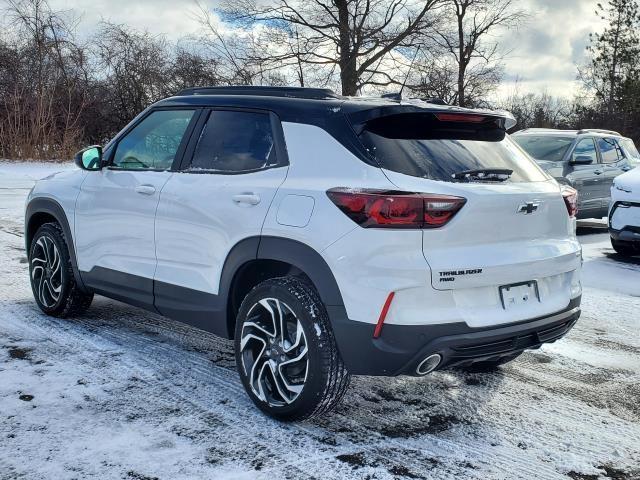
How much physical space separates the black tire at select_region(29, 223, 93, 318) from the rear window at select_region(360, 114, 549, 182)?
281cm

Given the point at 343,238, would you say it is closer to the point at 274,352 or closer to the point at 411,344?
the point at 411,344

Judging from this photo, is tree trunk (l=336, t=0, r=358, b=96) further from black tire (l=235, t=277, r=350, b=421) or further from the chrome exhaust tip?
the chrome exhaust tip

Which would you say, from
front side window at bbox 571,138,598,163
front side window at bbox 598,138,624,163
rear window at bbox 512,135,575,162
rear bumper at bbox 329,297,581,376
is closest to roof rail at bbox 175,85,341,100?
rear bumper at bbox 329,297,581,376

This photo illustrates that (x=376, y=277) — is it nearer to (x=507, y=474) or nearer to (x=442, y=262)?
(x=442, y=262)

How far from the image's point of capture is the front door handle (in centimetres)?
410

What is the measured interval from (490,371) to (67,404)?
100 inches

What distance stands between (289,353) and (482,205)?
1192 millimetres

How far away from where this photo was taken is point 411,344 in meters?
2.96

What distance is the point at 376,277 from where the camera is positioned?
116 inches

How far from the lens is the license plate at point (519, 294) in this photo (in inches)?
125

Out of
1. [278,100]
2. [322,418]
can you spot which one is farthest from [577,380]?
[278,100]

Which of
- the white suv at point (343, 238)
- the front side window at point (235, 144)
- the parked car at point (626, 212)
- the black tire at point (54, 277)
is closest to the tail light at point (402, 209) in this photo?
the white suv at point (343, 238)

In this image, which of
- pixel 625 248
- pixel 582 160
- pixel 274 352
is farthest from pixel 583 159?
pixel 274 352

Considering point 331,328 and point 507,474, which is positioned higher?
point 331,328
